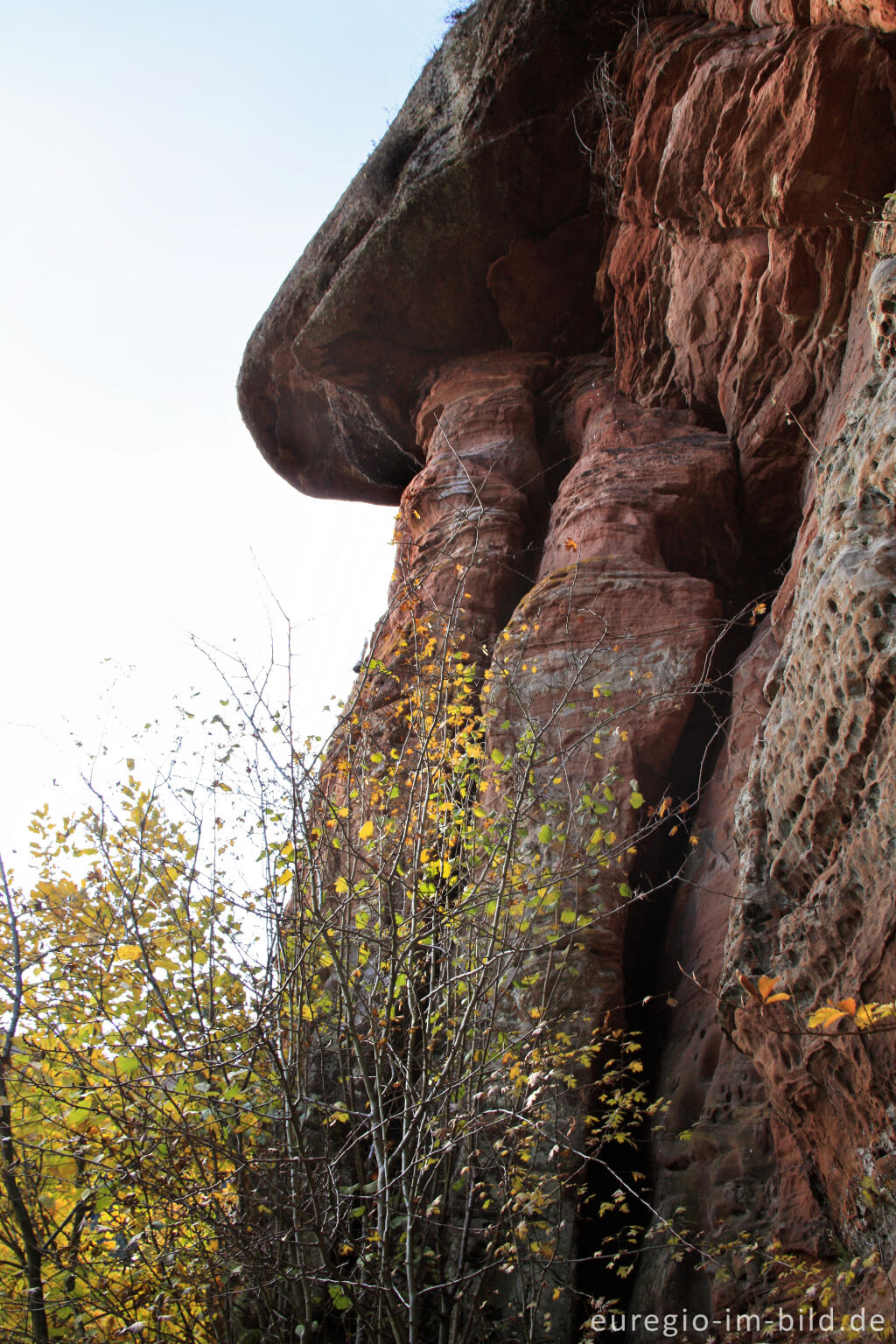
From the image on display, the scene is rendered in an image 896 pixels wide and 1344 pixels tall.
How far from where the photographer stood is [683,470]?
9.47 m

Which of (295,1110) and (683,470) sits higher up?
(683,470)

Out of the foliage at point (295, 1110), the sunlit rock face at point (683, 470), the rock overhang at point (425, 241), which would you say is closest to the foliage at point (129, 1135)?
the foliage at point (295, 1110)

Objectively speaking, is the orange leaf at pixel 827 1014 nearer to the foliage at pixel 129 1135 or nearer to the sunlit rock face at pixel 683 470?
the sunlit rock face at pixel 683 470

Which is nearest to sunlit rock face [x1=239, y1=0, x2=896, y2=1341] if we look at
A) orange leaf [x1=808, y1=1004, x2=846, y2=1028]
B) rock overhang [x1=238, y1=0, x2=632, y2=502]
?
rock overhang [x1=238, y1=0, x2=632, y2=502]

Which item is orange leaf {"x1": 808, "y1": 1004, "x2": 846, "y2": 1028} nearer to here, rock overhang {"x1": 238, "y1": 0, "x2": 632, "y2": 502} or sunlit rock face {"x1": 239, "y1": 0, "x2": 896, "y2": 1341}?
sunlit rock face {"x1": 239, "y1": 0, "x2": 896, "y2": 1341}

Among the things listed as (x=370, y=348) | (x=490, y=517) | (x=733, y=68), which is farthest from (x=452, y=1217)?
(x=370, y=348)

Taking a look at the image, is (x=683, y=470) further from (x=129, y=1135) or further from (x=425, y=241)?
(x=129, y=1135)

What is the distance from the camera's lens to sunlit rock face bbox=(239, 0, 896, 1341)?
14.4ft

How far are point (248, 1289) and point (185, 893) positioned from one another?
194 cm

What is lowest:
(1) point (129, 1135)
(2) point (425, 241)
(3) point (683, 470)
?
(1) point (129, 1135)

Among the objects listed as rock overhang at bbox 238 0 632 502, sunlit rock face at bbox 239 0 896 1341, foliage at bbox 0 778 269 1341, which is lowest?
foliage at bbox 0 778 269 1341

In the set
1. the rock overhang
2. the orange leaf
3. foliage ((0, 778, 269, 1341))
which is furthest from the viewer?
the rock overhang

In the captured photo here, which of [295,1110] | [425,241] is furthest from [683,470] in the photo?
[295,1110]

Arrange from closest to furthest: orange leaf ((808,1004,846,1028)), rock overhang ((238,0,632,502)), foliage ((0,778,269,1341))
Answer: orange leaf ((808,1004,846,1028)) → foliage ((0,778,269,1341)) → rock overhang ((238,0,632,502))
